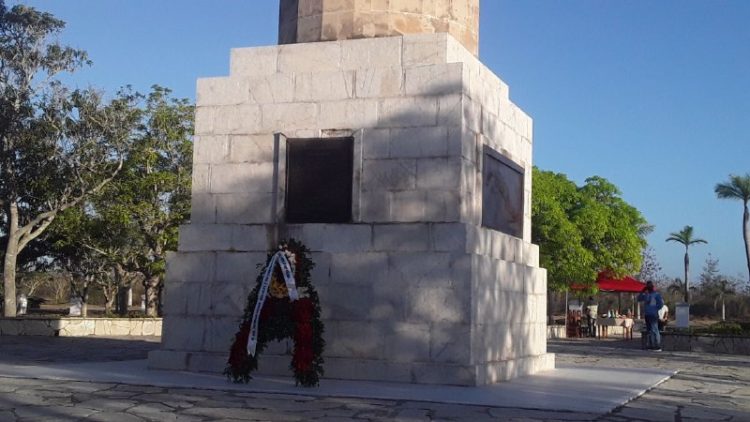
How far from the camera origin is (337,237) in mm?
10133

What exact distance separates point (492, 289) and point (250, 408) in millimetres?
4037

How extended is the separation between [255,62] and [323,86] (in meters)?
1.06

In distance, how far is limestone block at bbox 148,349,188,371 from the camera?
1030 centimetres

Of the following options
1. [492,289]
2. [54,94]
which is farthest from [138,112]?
[492,289]

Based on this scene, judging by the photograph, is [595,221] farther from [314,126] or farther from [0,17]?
[314,126]

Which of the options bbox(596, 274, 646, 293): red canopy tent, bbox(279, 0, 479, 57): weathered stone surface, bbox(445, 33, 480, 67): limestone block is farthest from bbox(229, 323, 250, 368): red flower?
bbox(596, 274, 646, 293): red canopy tent

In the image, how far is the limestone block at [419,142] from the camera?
998cm

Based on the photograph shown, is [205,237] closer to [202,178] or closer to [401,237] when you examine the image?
[202,178]

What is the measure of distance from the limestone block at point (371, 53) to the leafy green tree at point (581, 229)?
999 inches

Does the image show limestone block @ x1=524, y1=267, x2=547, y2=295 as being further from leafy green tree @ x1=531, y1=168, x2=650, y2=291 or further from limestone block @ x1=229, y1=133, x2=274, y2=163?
leafy green tree @ x1=531, y1=168, x2=650, y2=291

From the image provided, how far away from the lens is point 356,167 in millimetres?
10242

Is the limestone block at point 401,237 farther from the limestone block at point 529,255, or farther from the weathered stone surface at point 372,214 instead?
the limestone block at point 529,255

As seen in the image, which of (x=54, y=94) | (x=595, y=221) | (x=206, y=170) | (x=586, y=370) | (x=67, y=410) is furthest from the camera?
(x=595, y=221)

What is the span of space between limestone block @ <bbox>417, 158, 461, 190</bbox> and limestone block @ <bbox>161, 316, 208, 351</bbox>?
3.26 m
